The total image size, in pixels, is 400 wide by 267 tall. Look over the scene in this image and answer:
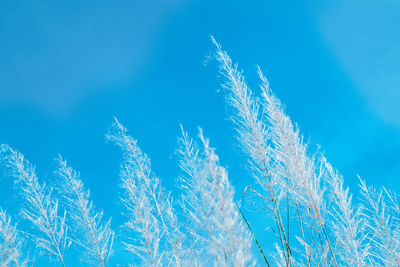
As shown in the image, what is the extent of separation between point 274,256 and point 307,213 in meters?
0.47

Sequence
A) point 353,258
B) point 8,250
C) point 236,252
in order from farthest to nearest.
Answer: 1. point 353,258
2. point 8,250
3. point 236,252

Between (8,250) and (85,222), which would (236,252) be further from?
(85,222)

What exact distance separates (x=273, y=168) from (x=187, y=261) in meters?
1.53

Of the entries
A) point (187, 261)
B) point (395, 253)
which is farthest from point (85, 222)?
point (395, 253)

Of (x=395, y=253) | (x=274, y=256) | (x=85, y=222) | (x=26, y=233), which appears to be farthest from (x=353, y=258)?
(x=26, y=233)

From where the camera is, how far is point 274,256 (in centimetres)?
263

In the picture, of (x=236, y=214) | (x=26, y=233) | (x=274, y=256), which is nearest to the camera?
(x=236, y=214)

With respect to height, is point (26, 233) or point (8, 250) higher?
point (26, 233)

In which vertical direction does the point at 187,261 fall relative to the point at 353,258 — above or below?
below

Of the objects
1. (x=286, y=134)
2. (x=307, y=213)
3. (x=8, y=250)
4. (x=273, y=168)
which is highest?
(x=286, y=134)

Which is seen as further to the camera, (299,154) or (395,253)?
(395,253)

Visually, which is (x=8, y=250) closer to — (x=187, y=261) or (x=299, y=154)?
(x=187, y=261)

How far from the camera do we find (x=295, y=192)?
8.13 ft

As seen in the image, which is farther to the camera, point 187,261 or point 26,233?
point 26,233
